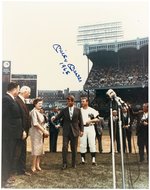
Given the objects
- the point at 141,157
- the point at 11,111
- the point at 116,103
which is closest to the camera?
the point at 116,103

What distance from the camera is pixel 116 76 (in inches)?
151

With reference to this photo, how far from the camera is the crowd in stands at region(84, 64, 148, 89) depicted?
136 inches

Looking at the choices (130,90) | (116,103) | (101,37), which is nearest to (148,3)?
(101,37)

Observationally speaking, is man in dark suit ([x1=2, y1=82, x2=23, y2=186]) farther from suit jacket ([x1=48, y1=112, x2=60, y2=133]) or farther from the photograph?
suit jacket ([x1=48, y1=112, x2=60, y2=133])

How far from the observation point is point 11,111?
3213 millimetres

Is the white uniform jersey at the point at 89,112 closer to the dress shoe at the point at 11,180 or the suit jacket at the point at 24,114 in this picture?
the suit jacket at the point at 24,114

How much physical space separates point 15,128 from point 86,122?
0.82m

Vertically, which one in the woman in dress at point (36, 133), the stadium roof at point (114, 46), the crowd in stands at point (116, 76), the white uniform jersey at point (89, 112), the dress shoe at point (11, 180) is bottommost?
the dress shoe at point (11, 180)

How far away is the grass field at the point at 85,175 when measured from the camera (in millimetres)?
3186

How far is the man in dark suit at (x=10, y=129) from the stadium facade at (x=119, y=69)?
29.9 inches

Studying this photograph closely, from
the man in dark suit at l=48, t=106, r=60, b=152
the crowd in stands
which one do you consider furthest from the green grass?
the crowd in stands

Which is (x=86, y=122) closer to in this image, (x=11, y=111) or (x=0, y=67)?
(x=11, y=111)
